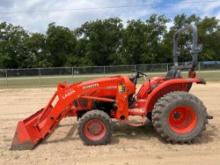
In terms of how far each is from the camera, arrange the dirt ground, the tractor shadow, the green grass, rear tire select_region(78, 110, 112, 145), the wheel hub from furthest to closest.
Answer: the green grass
the tractor shadow
the wheel hub
rear tire select_region(78, 110, 112, 145)
the dirt ground

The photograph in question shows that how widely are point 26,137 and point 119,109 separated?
5.71 ft

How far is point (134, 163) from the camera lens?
5984mm

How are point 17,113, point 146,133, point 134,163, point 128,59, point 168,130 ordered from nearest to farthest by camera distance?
point 134,163 → point 168,130 → point 146,133 → point 17,113 → point 128,59

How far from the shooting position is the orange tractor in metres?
7.02

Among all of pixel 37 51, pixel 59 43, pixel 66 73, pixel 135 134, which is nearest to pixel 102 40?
pixel 59 43

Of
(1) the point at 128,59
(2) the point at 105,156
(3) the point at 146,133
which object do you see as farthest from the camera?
(1) the point at 128,59

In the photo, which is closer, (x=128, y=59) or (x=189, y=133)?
(x=189, y=133)

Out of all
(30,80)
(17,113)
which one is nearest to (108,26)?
(30,80)

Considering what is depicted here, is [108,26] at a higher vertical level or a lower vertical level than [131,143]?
higher

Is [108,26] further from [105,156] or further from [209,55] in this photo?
[105,156]

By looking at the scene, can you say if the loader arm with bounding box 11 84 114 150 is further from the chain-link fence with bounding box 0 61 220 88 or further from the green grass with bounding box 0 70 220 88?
the chain-link fence with bounding box 0 61 220 88

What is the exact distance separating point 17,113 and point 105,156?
19.0 feet

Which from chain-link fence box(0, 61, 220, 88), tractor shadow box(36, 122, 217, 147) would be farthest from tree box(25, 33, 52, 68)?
tractor shadow box(36, 122, 217, 147)

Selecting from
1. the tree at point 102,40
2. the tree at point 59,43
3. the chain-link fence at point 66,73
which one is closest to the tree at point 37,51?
the tree at point 59,43
